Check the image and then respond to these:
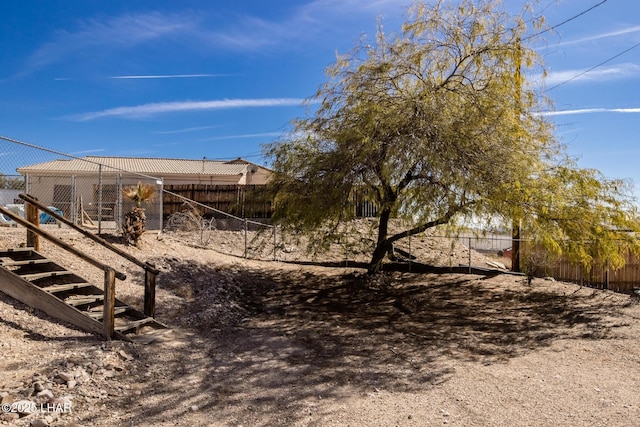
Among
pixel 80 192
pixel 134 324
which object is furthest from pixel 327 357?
pixel 80 192

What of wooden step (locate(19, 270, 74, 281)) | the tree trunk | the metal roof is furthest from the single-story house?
wooden step (locate(19, 270, 74, 281))

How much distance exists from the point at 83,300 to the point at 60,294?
52 cm

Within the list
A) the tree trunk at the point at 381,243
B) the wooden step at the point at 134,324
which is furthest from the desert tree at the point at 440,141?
the wooden step at the point at 134,324

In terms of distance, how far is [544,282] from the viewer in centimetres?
1357

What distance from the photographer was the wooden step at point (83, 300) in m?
7.33

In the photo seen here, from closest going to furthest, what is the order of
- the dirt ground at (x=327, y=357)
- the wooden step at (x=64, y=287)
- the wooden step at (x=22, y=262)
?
the dirt ground at (x=327, y=357) < the wooden step at (x=64, y=287) < the wooden step at (x=22, y=262)

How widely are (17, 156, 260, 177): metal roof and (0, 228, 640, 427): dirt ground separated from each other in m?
18.8

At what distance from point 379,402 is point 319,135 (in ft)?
26.0

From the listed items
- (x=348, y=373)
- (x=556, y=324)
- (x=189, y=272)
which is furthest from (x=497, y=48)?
(x=189, y=272)

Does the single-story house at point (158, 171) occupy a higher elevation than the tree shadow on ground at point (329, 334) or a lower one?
higher

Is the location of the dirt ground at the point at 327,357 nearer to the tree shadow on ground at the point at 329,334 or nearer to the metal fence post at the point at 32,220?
the tree shadow on ground at the point at 329,334

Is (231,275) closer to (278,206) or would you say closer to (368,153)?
(278,206)

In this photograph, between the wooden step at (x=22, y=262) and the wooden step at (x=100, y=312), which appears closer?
the wooden step at (x=100, y=312)

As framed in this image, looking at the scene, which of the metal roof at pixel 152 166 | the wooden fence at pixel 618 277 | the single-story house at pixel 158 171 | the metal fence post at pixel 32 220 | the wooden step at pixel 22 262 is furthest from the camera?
the metal roof at pixel 152 166
